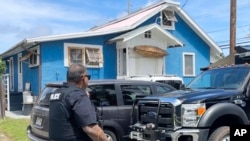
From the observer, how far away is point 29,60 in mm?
17859

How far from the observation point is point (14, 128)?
39.0ft

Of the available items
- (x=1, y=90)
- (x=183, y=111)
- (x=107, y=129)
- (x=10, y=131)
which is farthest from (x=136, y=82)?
(x=1, y=90)

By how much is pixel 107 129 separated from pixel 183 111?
6.69ft

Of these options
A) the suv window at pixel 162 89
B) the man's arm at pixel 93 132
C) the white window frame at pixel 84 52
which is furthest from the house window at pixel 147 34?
the man's arm at pixel 93 132

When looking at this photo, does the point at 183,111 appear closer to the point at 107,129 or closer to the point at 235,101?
the point at 235,101

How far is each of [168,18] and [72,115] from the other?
16.7m

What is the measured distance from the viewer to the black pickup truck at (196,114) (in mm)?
6043

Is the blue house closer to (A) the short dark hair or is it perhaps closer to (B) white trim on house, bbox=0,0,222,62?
(B) white trim on house, bbox=0,0,222,62

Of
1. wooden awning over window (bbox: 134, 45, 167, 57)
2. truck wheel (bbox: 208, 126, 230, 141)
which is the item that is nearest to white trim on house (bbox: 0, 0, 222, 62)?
wooden awning over window (bbox: 134, 45, 167, 57)

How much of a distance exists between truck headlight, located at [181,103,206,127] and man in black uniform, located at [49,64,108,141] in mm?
2573

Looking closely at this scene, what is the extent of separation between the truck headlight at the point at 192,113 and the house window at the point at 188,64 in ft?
47.0

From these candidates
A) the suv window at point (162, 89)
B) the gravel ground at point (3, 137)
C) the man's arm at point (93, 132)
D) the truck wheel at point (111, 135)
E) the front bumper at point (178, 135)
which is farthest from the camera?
the gravel ground at point (3, 137)

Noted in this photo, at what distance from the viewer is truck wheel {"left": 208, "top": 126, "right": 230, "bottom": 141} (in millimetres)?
6074

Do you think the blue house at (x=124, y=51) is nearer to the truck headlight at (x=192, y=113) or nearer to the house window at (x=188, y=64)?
the house window at (x=188, y=64)
